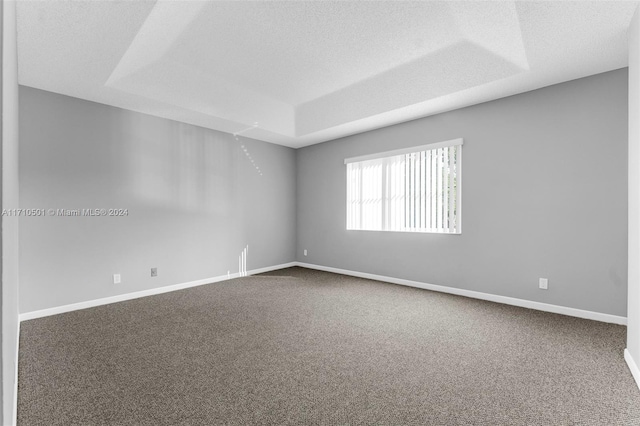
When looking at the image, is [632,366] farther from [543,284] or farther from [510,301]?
[510,301]

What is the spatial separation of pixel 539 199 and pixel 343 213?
119 inches

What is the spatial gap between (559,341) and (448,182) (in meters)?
2.31

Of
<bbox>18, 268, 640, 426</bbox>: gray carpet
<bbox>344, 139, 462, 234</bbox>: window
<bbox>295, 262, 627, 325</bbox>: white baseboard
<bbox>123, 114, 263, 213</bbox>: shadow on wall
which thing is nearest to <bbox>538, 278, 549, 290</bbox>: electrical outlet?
<bbox>295, 262, 627, 325</bbox>: white baseboard

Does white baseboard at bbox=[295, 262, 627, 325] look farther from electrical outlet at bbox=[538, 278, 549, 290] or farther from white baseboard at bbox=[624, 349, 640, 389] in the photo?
white baseboard at bbox=[624, 349, 640, 389]

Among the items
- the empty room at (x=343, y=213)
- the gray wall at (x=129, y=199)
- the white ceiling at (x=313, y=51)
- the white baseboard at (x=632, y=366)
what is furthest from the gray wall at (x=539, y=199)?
the gray wall at (x=129, y=199)

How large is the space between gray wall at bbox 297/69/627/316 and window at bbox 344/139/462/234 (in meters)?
0.14

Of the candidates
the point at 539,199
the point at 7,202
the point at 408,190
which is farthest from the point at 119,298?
the point at 539,199

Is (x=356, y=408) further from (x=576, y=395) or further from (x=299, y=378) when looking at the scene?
(x=576, y=395)

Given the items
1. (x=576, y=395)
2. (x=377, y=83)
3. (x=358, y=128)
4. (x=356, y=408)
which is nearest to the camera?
(x=356, y=408)

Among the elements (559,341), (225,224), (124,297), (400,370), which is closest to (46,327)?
(124,297)

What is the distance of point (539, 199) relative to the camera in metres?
3.54

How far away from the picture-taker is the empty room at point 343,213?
6.33 feet

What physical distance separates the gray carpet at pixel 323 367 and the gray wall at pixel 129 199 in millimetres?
614

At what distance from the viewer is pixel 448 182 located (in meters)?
4.32
